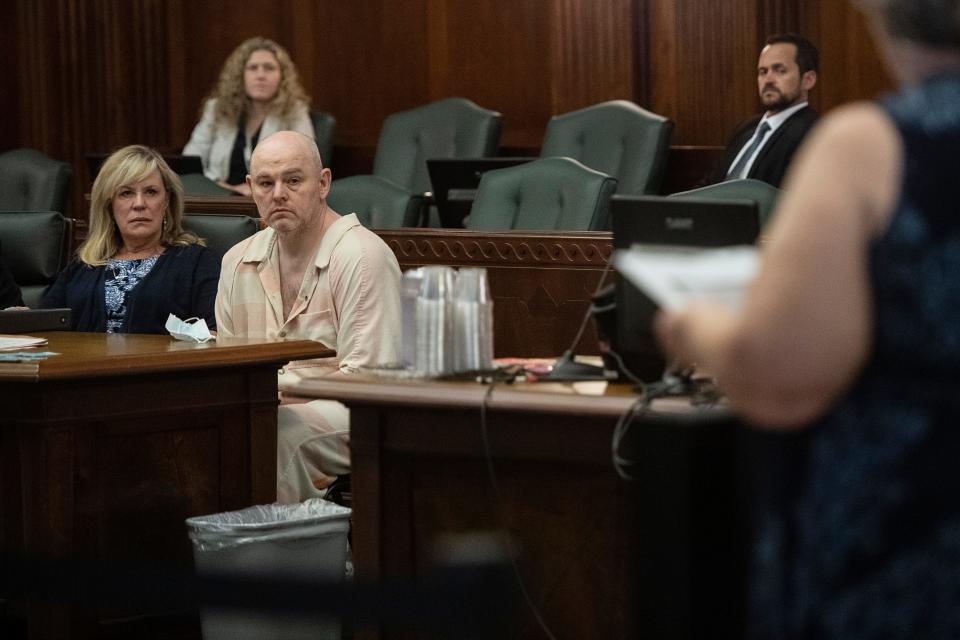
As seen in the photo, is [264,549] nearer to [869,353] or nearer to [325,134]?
[869,353]

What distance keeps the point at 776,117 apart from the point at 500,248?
2.03 m

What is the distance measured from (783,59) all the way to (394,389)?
423cm

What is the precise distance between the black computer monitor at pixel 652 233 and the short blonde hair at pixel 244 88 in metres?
5.33

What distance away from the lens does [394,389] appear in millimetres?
3094

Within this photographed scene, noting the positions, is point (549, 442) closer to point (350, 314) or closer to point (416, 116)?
point (350, 314)

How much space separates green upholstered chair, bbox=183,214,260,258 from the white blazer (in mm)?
2786

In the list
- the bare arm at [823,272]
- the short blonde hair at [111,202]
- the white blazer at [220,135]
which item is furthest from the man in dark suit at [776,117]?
the bare arm at [823,272]

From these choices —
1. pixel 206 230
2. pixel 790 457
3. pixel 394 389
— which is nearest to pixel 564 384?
pixel 394 389

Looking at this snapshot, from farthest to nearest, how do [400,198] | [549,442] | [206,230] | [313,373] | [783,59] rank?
[783,59], [400,198], [206,230], [313,373], [549,442]

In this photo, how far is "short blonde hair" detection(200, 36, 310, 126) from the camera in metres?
8.13

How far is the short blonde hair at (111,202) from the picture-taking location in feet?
16.6

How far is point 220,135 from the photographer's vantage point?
830cm

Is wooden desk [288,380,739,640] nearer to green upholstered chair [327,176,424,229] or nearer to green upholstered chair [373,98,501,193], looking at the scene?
green upholstered chair [327,176,424,229]

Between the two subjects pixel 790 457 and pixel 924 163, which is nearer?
pixel 924 163
